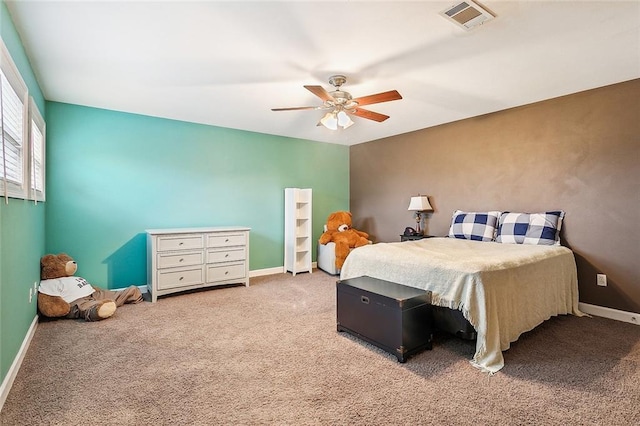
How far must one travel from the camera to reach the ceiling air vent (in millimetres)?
1892

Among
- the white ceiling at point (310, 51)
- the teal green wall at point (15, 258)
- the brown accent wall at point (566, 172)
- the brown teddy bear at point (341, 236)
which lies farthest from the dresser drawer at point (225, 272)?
the brown accent wall at point (566, 172)

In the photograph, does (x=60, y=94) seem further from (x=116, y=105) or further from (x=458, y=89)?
(x=458, y=89)

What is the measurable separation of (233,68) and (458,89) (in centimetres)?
220

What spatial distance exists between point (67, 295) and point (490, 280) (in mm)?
3828

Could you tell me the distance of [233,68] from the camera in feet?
8.97

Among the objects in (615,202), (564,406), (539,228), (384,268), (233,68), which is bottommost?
(564,406)

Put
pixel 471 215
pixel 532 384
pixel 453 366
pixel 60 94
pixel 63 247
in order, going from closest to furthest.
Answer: pixel 532 384, pixel 453 366, pixel 60 94, pixel 63 247, pixel 471 215

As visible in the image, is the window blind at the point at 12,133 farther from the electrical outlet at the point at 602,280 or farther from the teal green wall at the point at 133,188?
the electrical outlet at the point at 602,280

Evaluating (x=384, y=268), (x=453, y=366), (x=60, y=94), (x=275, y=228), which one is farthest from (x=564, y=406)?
(x=60, y=94)

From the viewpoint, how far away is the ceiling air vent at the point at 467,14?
74.5 inches

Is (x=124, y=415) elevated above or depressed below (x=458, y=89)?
below

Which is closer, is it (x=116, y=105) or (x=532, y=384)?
(x=532, y=384)

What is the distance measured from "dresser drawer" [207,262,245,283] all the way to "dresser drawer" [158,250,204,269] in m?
0.18

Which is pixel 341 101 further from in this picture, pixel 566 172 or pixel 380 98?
pixel 566 172
